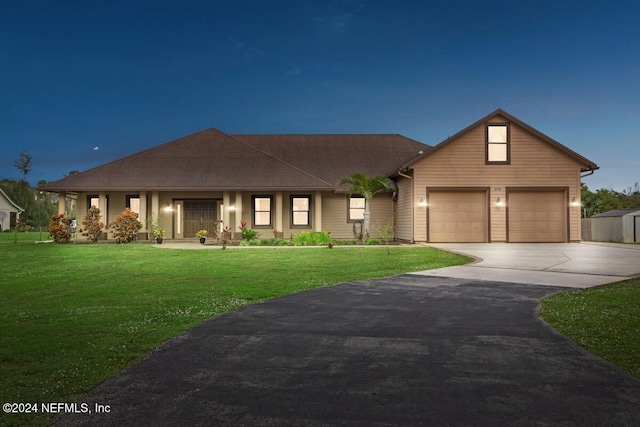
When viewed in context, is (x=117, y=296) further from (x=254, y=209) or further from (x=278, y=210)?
(x=254, y=209)

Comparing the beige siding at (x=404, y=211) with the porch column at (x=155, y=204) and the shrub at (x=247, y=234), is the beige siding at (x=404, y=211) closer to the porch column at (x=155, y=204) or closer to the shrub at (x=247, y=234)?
the shrub at (x=247, y=234)

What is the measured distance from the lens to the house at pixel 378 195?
24688mm

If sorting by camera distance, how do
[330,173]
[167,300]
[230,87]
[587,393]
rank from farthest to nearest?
[230,87] → [330,173] → [167,300] → [587,393]

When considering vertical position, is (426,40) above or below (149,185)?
above

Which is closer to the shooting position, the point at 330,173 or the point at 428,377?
the point at 428,377

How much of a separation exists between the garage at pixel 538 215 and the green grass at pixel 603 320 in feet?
50.5

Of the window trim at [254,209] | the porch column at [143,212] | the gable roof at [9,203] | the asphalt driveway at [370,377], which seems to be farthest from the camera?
the gable roof at [9,203]

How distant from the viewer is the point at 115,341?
5797 millimetres

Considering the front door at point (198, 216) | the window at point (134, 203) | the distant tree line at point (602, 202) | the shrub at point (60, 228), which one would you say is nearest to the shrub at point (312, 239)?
the front door at point (198, 216)

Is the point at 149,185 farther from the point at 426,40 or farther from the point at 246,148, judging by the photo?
the point at 426,40

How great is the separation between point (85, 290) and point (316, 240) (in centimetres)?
1508

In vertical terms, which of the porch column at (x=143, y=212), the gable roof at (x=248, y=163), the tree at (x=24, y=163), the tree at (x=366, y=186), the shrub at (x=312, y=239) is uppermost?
the tree at (x=24, y=163)

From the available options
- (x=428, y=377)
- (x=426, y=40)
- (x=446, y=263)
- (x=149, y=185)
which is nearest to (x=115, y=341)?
(x=428, y=377)

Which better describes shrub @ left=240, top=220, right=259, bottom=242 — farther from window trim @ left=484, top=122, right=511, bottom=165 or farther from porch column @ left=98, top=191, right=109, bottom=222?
window trim @ left=484, top=122, right=511, bottom=165
